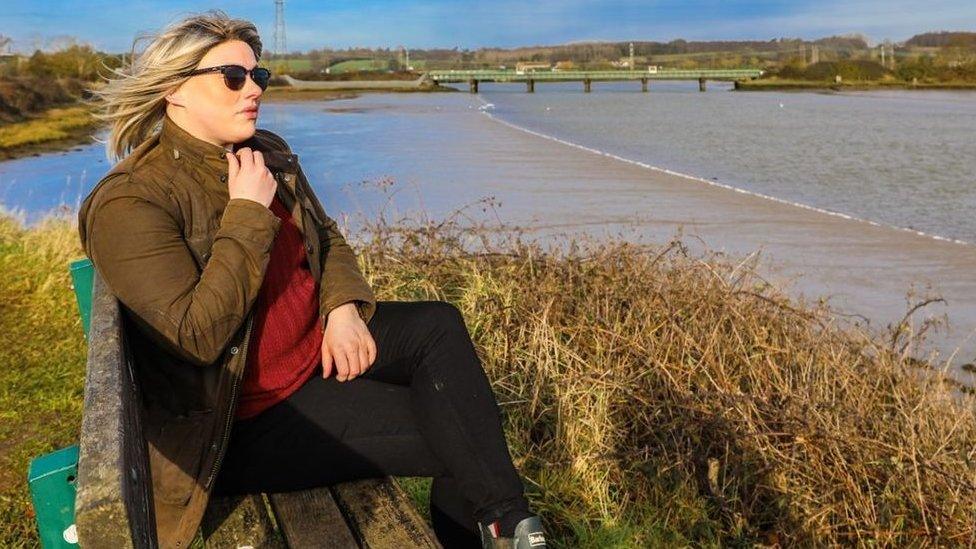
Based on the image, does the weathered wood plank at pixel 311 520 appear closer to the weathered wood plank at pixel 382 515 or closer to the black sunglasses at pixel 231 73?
the weathered wood plank at pixel 382 515

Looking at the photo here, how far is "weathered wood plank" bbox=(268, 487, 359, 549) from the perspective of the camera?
2275 mm

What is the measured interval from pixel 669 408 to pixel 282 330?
7.08 feet

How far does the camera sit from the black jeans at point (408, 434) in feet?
8.11

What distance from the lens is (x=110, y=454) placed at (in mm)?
1369

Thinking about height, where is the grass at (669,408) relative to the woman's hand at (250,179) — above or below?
below

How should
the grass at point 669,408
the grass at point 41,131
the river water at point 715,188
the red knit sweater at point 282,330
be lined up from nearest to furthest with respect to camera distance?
1. the red knit sweater at point 282,330
2. the grass at point 669,408
3. the river water at point 715,188
4. the grass at point 41,131

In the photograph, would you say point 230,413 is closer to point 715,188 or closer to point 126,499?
point 126,499

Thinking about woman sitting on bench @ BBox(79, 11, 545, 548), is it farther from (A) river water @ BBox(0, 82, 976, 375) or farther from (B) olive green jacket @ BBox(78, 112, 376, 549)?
(A) river water @ BBox(0, 82, 976, 375)

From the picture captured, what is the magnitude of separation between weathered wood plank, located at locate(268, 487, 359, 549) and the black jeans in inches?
1.3

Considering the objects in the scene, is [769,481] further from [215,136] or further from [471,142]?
[471,142]

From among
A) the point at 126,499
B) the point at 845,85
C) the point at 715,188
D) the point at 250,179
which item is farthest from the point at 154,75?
the point at 845,85

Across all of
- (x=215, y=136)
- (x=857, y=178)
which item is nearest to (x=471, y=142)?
(x=857, y=178)

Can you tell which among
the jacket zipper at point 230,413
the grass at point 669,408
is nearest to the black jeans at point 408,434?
the jacket zipper at point 230,413

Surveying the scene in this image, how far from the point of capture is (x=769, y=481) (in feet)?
13.3
